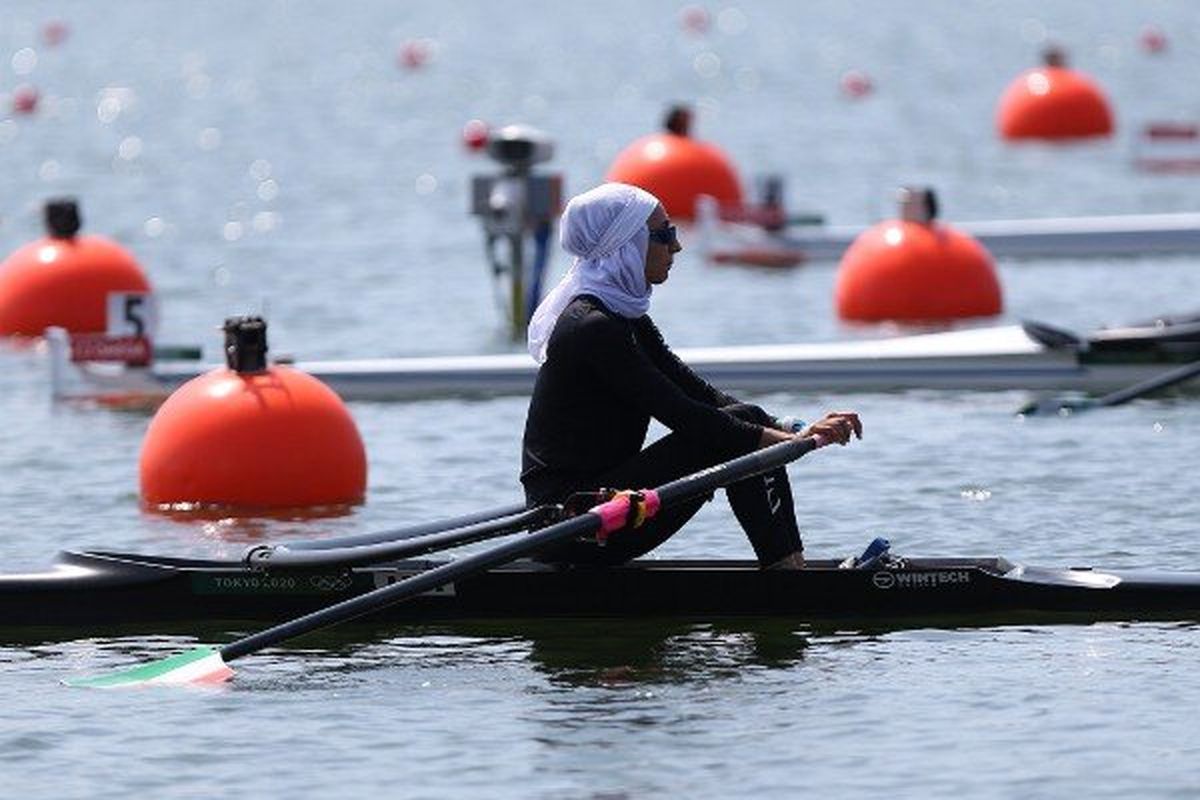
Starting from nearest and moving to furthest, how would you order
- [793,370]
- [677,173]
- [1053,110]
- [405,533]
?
[405,533] → [793,370] → [677,173] → [1053,110]

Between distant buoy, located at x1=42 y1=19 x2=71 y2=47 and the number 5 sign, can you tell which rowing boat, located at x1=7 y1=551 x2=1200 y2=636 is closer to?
the number 5 sign

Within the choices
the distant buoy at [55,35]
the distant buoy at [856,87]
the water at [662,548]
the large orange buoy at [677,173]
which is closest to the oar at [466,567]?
the water at [662,548]

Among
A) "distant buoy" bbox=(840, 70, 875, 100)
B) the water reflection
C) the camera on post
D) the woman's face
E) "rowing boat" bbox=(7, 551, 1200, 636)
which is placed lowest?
the water reflection

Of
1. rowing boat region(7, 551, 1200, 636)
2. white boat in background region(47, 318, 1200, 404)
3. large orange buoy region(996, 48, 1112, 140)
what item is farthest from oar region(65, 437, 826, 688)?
large orange buoy region(996, 48, 1112, 140)

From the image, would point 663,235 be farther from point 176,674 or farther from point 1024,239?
point 1024,239

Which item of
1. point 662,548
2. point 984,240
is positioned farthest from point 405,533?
point 984,240

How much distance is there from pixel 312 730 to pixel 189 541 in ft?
13.7

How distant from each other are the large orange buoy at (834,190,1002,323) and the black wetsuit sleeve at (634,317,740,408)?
10.1 metres

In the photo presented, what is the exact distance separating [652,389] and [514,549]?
2.62ft

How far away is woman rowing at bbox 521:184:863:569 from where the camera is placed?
12.3 meters

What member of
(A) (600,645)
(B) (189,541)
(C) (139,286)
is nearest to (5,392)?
(C) (139,286)

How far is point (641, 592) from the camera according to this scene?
12.7m

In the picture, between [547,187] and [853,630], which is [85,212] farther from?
[853,630]

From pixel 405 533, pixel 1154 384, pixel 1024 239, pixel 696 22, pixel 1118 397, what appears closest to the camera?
pixel 405 533
